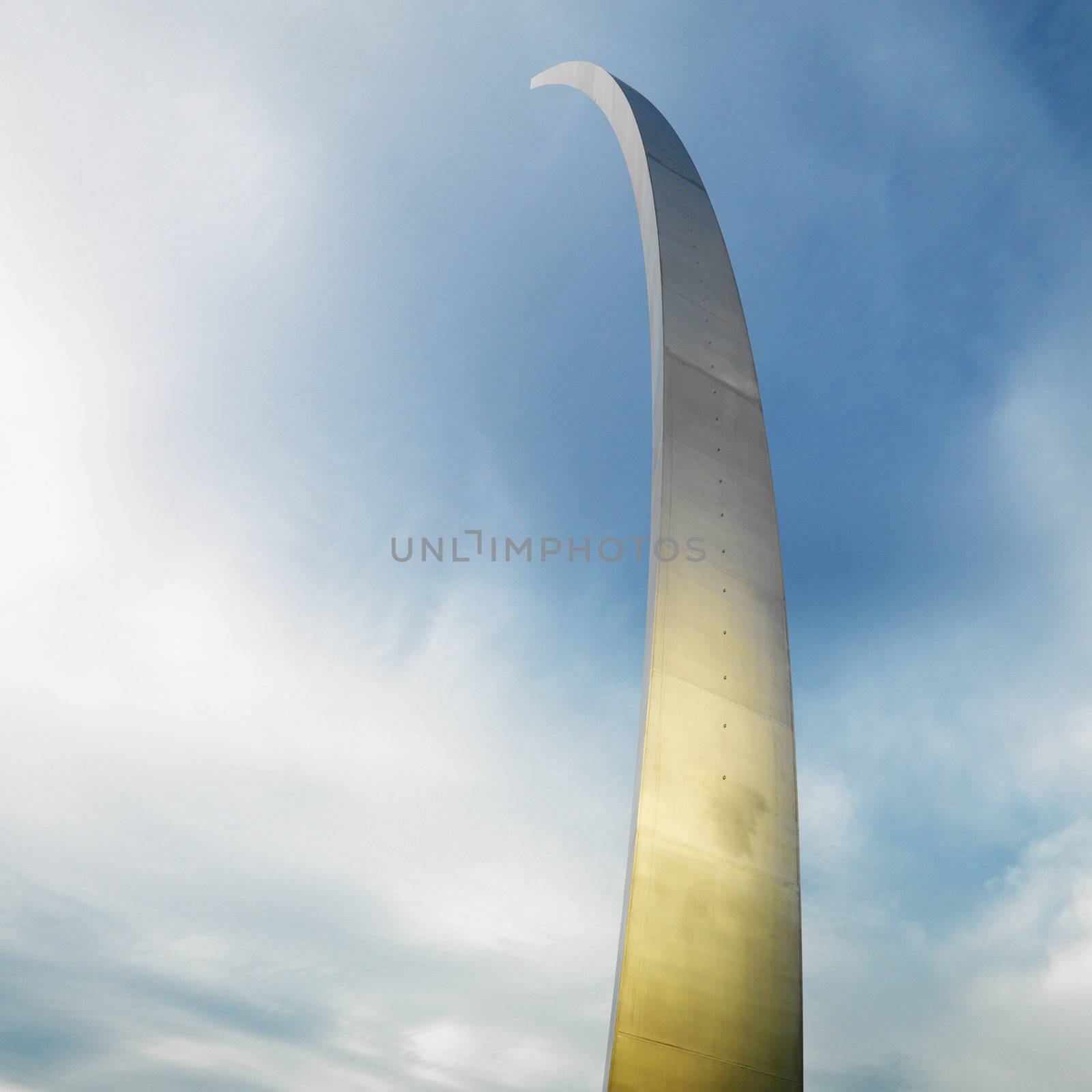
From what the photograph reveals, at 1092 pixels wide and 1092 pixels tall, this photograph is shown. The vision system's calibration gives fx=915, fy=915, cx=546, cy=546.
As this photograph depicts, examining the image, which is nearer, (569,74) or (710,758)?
(710,758)

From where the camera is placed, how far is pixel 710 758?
11.1 m

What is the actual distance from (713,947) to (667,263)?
10.4 metres

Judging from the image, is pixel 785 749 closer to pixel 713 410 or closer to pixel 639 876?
pixel 639 876

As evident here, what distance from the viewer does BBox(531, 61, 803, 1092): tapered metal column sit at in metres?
9.71

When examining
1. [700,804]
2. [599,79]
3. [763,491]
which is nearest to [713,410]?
[763,491]

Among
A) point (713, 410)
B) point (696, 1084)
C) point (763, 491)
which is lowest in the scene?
point (696, 1084)

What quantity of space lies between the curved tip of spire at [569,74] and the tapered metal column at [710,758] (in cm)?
736

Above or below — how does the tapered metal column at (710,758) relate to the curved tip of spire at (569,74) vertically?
below

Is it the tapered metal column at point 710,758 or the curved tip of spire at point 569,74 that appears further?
the curved tip of spire at point 569,74

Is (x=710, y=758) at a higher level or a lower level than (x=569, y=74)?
lower

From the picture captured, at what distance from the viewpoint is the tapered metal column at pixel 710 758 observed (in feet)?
31.9

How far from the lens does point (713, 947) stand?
10109 mm

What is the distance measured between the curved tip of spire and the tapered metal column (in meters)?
7.36

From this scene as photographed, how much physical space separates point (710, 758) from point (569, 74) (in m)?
17.9
